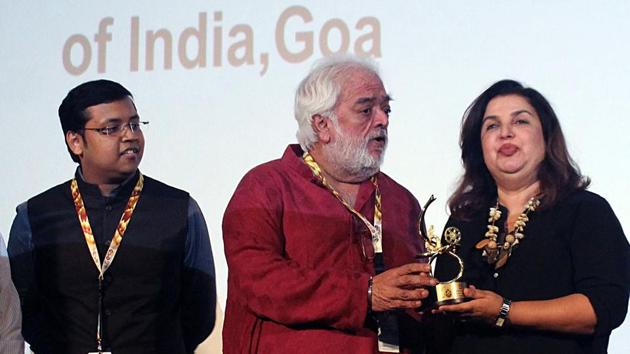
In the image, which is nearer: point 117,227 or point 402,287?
point 402,287

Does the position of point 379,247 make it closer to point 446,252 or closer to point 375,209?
point 375,209

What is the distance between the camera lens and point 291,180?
10.5ft

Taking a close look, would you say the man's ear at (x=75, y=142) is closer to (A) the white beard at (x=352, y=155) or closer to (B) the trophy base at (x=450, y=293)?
(A) the white beard at (x=352, y=155)

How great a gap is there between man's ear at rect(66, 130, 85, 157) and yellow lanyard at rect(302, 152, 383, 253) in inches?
34.8

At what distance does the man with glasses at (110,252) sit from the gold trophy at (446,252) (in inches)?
38.8

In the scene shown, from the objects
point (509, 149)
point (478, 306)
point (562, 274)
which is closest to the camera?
point (478, 306)

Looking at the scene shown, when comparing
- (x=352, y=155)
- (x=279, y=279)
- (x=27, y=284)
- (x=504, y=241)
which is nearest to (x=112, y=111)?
(x=27, y=284)

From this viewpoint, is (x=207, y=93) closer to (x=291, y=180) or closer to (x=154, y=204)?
(x=154, y=204)

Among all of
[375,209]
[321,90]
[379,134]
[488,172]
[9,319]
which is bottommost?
[9,319]

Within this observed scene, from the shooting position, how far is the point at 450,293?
9.19 feet

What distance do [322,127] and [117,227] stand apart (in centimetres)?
81

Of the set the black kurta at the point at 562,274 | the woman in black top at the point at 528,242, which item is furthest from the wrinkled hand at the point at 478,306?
the black kurta at the point at 562,274

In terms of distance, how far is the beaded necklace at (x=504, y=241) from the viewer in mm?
2971

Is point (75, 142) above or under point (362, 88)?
under
